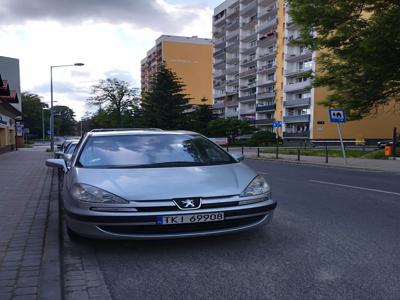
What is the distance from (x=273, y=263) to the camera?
407 cm

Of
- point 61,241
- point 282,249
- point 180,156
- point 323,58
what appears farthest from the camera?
point 323,58

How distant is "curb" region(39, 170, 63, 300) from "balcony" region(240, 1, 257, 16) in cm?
7777

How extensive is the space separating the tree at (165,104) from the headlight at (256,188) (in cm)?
5828

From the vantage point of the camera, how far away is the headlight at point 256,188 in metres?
4.52

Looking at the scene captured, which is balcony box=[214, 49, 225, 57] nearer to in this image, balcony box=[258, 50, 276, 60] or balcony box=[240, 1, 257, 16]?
balcony box=[240, 1, 257, 16]

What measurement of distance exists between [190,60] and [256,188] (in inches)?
4406

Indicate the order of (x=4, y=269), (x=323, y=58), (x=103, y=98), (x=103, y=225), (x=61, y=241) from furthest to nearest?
1. (x=103, y=98)
2. (x=323, y=58)
3. (x=61, y=241)
4. (x=103, y=225)
5. (x=4, y=269)

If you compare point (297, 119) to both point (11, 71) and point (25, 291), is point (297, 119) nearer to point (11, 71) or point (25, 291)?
point (11, 71)

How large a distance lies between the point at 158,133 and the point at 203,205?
80.9 inches

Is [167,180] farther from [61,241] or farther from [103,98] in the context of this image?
[103,98]

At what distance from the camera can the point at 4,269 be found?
3.81 m

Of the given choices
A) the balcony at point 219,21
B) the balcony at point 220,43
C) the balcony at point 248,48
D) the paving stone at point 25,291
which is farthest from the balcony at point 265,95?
the paving stone at point 25,291

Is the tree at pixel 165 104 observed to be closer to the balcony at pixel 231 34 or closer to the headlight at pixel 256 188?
the balcony at pixel 231 34

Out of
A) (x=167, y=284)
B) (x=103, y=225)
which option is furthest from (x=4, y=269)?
(x=167, y=284)
